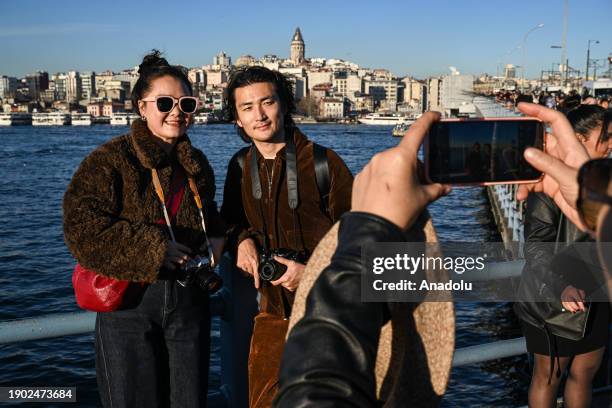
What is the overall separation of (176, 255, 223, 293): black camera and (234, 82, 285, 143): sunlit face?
0.54 meters

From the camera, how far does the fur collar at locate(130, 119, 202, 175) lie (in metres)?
2.05

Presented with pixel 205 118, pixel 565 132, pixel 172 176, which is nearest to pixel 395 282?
pixel 565 132

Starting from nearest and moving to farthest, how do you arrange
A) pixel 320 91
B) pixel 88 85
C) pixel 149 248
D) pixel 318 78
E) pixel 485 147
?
pixel 485 147 < pixel 149 248 < pixel 320 91 < pixel 318 78 < pixel 88 85

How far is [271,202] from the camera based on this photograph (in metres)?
2.18

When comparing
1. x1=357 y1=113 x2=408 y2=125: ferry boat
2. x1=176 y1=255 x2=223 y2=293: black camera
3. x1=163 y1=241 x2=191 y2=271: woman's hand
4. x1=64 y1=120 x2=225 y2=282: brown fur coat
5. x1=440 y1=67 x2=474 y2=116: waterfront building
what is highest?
x1=440 y1=67 x2=474 y2=116: waterfront building

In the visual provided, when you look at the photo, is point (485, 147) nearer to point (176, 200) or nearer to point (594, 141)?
point (176, 200)

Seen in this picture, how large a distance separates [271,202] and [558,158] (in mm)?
1194

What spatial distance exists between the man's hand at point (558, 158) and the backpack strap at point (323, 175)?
90 centimetres

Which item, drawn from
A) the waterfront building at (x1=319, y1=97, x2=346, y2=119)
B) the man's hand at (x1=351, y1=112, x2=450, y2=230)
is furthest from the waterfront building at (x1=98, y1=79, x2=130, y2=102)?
the man's hand at (x1=351, y1=112, x2=450, y2=230)

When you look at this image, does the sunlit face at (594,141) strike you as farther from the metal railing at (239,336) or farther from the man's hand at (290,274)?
the man's hand at (290,274)

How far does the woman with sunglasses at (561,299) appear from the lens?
226 cm

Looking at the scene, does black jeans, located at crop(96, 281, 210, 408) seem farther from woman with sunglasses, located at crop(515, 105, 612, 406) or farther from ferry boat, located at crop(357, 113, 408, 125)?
ferry boat, located at crop(357, 113, 408, 125)

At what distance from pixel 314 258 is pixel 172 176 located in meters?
1.35

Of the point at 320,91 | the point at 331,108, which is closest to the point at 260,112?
the point at 331,108
